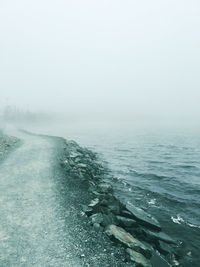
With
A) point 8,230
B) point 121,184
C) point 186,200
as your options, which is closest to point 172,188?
point 186,200

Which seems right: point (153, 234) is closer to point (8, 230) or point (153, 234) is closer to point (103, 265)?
point (103, 265)

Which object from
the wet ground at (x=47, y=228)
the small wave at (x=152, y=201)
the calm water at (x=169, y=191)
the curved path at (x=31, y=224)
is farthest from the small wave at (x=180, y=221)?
the curved path at (x=31, y=224)

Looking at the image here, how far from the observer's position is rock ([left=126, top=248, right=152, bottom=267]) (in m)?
5.99

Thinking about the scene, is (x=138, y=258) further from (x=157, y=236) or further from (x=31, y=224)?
(x=31, y=224)

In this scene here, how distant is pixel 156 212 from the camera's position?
12695mm

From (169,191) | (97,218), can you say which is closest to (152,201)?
(169,191)

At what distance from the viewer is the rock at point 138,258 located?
599 centimetres

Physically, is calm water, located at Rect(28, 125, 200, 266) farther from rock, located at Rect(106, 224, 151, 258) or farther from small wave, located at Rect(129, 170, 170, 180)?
rock, located at Rect(106, 224, 151, 258)

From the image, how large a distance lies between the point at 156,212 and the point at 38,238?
897 cm

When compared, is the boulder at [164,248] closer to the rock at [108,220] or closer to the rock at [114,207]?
the rock at [108,220]

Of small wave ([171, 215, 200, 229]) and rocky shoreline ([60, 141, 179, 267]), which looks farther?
small wave ([171, 215, 200, 229])

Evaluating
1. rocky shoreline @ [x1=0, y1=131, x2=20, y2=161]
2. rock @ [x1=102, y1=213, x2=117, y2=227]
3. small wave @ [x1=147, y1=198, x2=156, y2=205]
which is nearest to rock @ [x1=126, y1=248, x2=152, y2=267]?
rock @ [x1=102, y1=213, x2=117, y2=227]

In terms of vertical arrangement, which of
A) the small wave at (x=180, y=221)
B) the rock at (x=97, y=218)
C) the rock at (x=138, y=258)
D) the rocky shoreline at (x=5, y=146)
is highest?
the rocky shoreline at (x=5, y=146)

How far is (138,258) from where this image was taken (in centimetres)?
620
